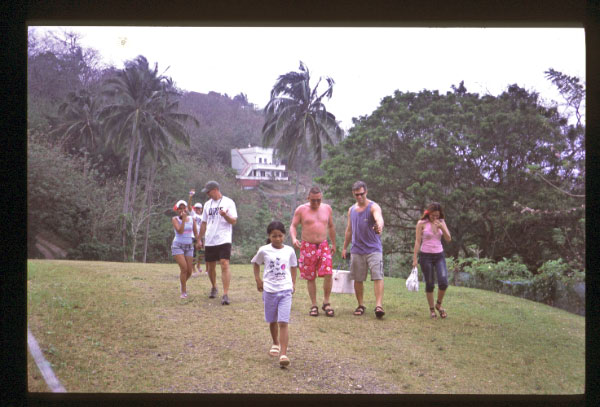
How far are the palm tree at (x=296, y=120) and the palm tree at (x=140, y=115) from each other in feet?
3.00

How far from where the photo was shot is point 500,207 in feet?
20.2

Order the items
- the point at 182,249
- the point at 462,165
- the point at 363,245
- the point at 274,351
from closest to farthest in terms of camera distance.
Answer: the point at 274,351 → the point at 363,245 → the point at 182,249 → the point at 462,165

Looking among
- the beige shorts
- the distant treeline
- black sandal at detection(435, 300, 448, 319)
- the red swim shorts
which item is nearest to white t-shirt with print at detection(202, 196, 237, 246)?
the distant treeline

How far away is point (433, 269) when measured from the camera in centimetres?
554

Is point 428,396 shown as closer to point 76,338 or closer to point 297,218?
point 297,218

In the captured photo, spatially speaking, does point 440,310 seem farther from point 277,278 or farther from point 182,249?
point 182,249

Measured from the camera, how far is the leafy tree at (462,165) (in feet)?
19.5

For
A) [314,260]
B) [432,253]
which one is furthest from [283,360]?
[432,253]

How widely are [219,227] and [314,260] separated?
1.18 meters

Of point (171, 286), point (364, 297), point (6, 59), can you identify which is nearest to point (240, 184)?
point (171, 286)

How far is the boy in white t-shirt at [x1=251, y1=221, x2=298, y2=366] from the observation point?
4047 millimetres

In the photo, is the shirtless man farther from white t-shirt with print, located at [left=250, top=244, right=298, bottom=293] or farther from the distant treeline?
white t-shirt with print, located at [left=250, top=244, right=298, bottom=293]

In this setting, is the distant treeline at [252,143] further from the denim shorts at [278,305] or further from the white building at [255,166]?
the denim shorts at [278,305]

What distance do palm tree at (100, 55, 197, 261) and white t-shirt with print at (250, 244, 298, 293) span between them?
1902 mm
